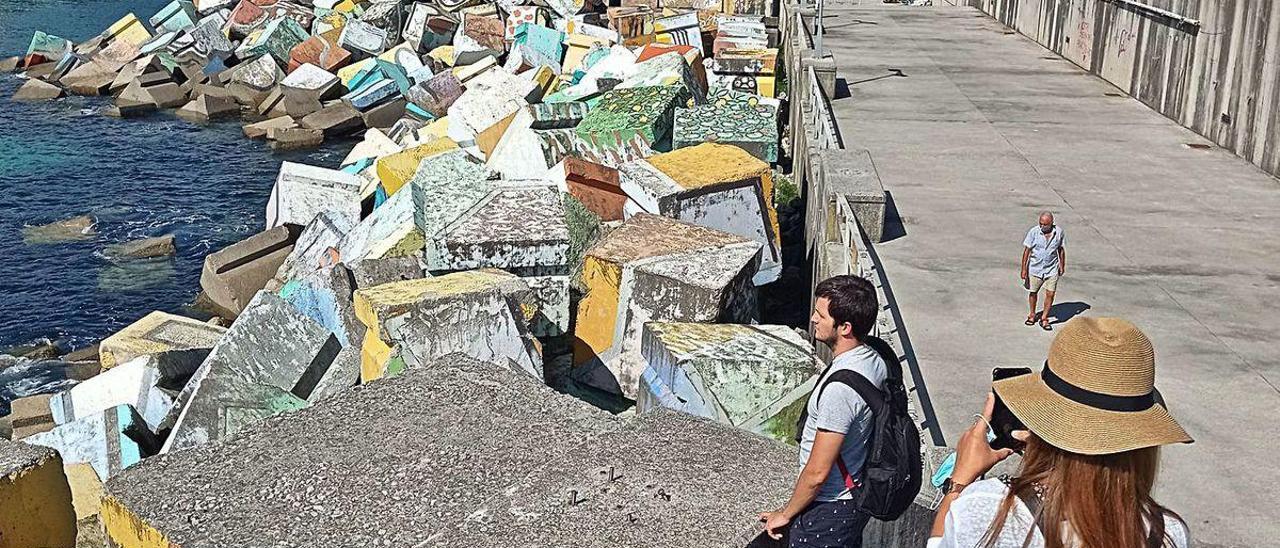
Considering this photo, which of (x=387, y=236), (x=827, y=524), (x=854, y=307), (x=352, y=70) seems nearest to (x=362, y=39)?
(x=352, y=70)

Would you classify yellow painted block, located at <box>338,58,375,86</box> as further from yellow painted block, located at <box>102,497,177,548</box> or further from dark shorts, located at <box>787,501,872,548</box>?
dark shorts, located at <box>787,501,872,548</box>

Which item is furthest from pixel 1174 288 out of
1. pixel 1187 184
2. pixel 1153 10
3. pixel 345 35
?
pixel 345 35

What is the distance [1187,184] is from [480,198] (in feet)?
22.7

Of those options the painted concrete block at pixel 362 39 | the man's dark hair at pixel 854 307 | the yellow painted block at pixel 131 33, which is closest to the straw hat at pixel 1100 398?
the man's dark hair at pixel 854 307

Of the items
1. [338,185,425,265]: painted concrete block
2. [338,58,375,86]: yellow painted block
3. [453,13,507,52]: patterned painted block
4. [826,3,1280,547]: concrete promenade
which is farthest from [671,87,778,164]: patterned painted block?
[453,13,507,52]: patterned painted block

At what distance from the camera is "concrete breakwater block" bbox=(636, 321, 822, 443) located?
648 centimetres

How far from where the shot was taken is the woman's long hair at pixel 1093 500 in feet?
7.47

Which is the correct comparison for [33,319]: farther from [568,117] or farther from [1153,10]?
[1153,10]

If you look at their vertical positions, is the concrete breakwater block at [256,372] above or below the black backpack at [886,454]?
below

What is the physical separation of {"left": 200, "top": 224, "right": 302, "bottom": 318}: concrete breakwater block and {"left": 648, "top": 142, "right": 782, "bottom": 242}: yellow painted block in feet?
13.5

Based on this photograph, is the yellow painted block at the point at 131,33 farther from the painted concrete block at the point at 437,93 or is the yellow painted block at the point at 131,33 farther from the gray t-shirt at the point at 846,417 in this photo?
the gray t-shirt at the point at 846,417

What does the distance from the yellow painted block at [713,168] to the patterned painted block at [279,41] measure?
15.5 meters

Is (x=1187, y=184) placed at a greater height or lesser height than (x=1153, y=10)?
lesser

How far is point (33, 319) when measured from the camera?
1203cm
